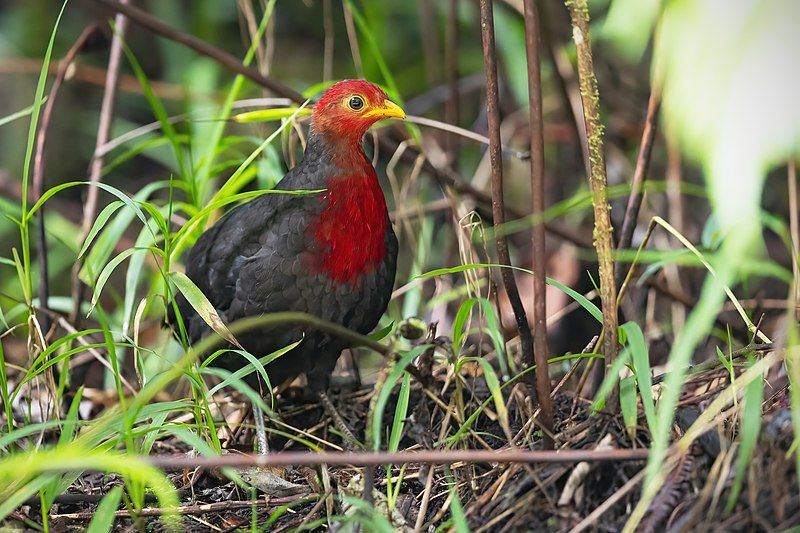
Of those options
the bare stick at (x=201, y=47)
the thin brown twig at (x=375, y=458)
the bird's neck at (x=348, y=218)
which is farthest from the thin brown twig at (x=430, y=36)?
the thin brown twig at (x=375, y=458)

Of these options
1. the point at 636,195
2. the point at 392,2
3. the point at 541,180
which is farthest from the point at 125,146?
the point at 541,180

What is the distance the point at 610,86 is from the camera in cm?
416

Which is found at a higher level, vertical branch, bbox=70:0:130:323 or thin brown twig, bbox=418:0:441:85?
thin brown twig, bbox=418:0:441:85

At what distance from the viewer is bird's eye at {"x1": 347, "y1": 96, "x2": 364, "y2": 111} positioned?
8.28 feet

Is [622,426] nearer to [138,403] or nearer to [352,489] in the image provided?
[352,489]

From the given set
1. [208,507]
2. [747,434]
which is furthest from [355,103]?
[747,434]

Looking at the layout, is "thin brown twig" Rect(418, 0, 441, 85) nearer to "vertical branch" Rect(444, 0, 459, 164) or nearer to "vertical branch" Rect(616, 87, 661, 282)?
"vertical branch" Rect(444, 0, 459, 164)

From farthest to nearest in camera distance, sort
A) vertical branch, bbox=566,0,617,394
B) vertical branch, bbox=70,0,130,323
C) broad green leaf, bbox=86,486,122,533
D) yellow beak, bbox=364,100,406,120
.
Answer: vertical branch, bbox=70,0,130,323, yellow beak, bbox=364,100,406,120, vertical branch, bbox=566,0,617,394, broad green leaf, bbox=86,486,122,533

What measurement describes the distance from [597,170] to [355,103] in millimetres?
941

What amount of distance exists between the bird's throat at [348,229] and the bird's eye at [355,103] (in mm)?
197

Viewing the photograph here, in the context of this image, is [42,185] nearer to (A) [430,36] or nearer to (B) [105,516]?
(B) [105,516]

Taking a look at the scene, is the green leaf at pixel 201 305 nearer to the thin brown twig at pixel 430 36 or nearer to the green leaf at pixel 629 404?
the green leaf at pixel 629 404

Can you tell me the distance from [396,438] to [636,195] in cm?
101

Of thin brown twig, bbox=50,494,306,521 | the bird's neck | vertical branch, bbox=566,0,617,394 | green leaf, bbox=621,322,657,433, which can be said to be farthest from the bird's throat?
green leaf, bbox=621,322,657,433
